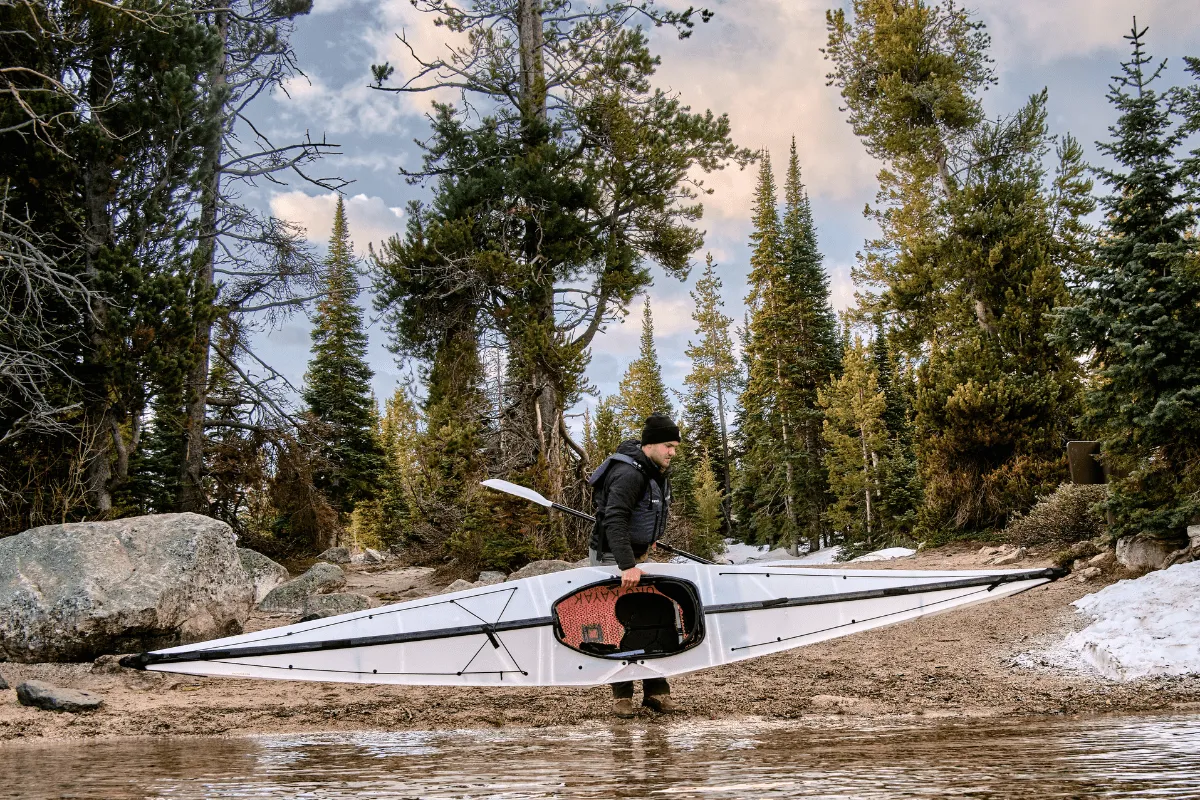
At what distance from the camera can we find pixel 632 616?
5.88m

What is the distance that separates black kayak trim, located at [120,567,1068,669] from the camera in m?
5.18

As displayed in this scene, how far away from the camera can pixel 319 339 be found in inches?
1366

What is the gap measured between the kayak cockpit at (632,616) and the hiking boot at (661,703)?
1.13 feet

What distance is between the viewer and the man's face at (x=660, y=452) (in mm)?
5520

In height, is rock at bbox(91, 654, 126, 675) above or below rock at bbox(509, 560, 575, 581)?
below

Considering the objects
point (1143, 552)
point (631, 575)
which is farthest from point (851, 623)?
point (1143, 552)

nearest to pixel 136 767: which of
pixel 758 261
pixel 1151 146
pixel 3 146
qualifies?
pixel 3 146

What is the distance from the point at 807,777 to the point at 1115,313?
931 centimetres

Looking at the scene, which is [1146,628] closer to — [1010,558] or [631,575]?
[631,575]

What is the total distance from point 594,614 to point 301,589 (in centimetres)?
808

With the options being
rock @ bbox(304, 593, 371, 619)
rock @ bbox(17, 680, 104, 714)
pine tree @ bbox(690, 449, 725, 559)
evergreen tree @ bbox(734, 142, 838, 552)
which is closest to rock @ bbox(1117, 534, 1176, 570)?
rock @ bbox(304, 593, 371, 619)

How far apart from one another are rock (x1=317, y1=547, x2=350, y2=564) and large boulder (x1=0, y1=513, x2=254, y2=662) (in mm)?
11129

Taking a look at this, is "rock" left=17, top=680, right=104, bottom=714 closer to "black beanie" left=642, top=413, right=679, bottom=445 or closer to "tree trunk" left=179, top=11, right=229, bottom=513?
"black beanie" left=642, top=413, right=679, bottom=445

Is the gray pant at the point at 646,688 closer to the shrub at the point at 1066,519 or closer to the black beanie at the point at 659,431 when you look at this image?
the black beanie at the point at 659,431
